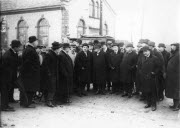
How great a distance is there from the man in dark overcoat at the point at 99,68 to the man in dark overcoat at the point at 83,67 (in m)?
0.24

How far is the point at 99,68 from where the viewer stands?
1057 centimetres

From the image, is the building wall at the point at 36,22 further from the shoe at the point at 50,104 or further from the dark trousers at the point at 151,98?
the dark trousers at the point at 151,98

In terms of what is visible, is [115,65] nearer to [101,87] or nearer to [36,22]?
[101,87]

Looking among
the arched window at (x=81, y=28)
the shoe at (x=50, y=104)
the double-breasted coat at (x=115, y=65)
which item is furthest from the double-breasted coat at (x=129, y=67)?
the arched window at (x=81, y=28)

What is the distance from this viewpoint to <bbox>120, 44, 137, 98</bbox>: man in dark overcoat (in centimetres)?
987

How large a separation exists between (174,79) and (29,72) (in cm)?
455

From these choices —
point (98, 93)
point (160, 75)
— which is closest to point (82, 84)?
point (98, 93)

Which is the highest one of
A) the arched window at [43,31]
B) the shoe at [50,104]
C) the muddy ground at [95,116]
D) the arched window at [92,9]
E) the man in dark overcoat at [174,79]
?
the arched window at [92,9]

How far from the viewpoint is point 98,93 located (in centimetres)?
1070

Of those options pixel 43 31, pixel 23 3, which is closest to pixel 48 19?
pixel 43 31

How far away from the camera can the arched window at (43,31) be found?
2283cm

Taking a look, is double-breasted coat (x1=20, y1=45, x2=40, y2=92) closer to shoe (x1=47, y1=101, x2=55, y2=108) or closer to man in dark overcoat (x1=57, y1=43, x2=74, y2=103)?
shoe (x1=47, y1=101, x2=55, y2=108)

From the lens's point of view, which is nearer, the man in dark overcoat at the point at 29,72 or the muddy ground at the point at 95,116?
the muddy ground at the point at 95,116

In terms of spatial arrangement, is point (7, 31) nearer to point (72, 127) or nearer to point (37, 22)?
point (37, 22)
